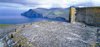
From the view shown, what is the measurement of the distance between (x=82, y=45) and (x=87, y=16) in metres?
6.73

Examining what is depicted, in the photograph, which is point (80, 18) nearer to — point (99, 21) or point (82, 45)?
point (99, 21)

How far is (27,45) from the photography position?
3391 mm

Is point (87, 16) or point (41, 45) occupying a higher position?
point (87, 16)

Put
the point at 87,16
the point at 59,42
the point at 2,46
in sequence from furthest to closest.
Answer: the point at 87,16 → the point at 2,46 → the point at 59,42

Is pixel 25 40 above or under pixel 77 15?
under

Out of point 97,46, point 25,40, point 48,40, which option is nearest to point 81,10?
point 97,46

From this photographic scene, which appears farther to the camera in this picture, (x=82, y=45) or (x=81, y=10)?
(x=81, y=10)

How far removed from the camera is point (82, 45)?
132 inches

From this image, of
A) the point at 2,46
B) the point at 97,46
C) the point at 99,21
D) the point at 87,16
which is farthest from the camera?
the point at 87,16

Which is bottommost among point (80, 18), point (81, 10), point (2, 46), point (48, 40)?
point (2, 46)

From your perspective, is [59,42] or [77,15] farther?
[77,15]

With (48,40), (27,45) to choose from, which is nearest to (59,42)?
(48,40)

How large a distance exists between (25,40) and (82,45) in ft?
9.68

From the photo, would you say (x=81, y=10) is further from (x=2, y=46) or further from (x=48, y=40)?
(x=2, y=46)
